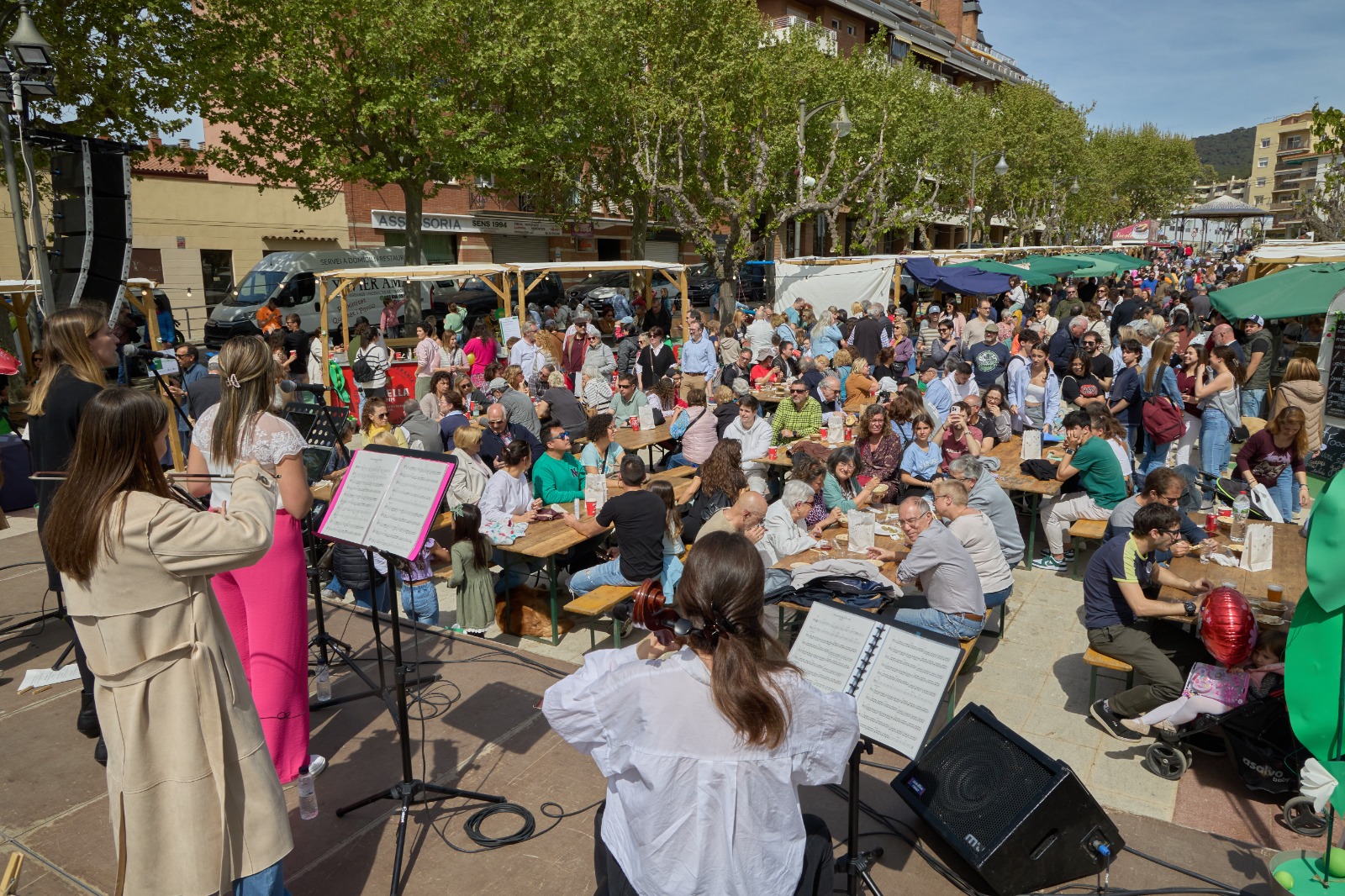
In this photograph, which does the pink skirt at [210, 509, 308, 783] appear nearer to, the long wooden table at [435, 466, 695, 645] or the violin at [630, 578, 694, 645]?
the violin at [630, 578, 694, 645]

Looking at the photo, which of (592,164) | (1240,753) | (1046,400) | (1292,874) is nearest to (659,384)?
(1046,400)

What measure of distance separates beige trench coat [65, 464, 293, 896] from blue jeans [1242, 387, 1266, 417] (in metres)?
12.4

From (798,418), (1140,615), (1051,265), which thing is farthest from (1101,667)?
(1051,265)

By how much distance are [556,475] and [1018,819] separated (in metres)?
4.66

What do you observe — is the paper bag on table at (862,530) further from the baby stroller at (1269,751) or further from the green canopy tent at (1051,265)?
the green canopy tent at (1051,265)

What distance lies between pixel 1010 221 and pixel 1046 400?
124 feet

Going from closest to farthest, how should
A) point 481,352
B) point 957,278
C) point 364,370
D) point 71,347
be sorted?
point 71,347
point 364,370
point 481,352
point 957,278

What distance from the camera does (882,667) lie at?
2.88m

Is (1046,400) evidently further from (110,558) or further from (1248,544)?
(110,558)

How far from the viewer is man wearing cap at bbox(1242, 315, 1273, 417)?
10904mm

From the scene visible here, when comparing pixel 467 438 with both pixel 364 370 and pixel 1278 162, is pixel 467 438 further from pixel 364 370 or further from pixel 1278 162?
pixel 1278 162

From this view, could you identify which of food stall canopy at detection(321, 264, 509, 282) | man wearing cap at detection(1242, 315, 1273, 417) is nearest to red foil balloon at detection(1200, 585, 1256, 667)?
man wearing cap at detection(1242, 315, 1273, 417)

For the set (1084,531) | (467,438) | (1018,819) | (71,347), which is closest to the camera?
(1018,819)

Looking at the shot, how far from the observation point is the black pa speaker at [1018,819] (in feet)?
10.6
